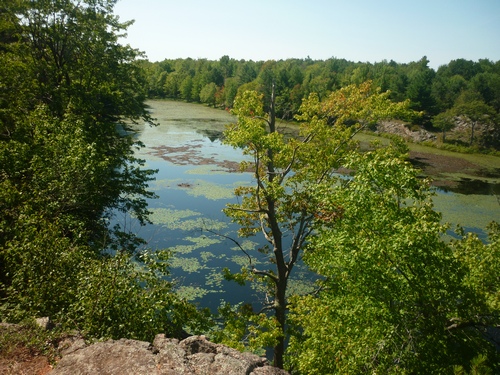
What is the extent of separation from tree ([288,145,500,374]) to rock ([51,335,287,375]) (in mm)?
2809

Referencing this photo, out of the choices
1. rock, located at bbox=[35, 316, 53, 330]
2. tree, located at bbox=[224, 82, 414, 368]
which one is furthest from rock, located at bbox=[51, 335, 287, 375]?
tree, located at bbox=[224, 82, 414, 368]

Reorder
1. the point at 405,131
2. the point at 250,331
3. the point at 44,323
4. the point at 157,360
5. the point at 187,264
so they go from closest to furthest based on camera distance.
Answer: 1. the point at 157,360
2. the point at 44,323
3. the point at 250,331
4. the point at 187,264
5. the point at 405,131

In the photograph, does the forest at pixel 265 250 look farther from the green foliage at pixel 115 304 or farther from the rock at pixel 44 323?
the rock at pixel 44 323

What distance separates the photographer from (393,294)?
8008 mm

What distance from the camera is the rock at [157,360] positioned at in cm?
555

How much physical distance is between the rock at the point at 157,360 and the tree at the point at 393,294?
281 centimetres

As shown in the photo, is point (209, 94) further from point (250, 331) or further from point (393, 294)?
point (393, 294)

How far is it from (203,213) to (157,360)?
776 inches

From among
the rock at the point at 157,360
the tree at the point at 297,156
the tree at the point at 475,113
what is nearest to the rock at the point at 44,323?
the rock at the point at 157,360

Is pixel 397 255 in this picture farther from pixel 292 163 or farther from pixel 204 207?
pixel 204 207

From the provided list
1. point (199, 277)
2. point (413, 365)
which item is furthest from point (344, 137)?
point (199, 277)

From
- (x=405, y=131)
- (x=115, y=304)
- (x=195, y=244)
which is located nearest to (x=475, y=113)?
(x=405, y=131)

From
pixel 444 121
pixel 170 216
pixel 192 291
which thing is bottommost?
pixel 192 291

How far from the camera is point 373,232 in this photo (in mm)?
8312
